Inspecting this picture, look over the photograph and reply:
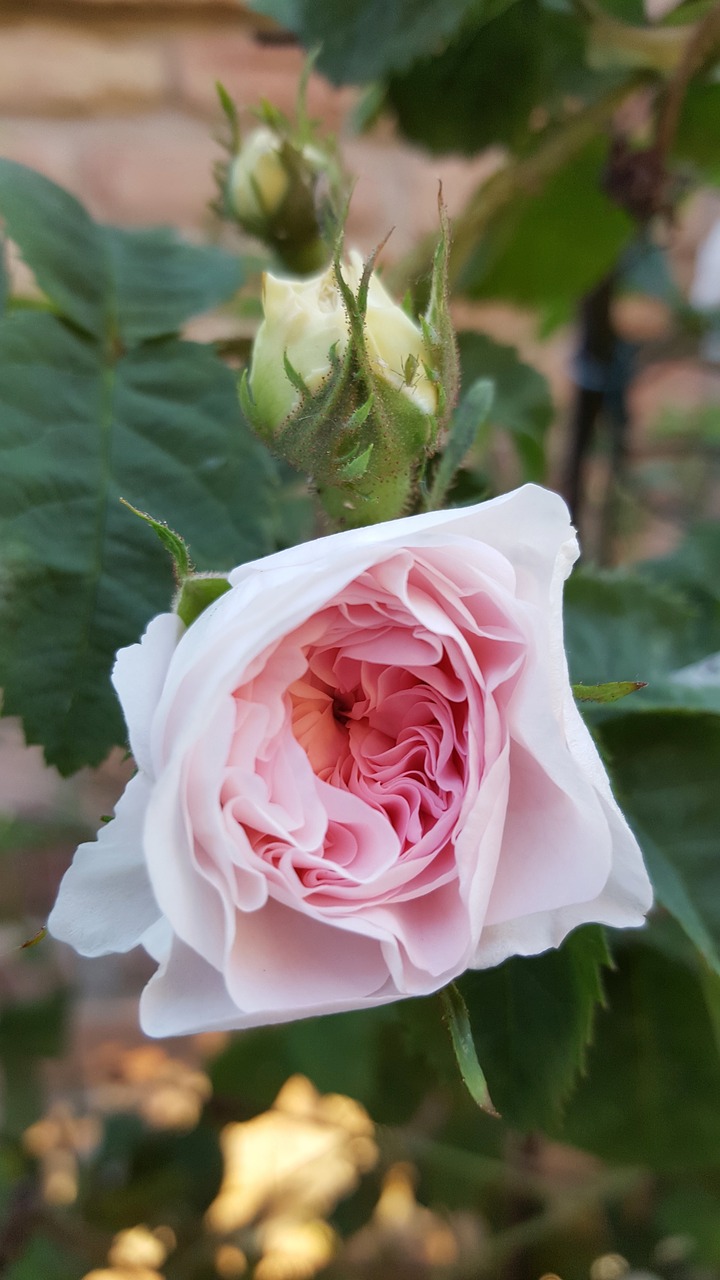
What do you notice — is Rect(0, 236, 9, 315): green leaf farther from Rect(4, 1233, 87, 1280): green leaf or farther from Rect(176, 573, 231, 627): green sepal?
Rect(4, 1233, 87, 1280): green leaf

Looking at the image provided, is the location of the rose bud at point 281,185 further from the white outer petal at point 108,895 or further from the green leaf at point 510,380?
the white outer petal at point 108,895

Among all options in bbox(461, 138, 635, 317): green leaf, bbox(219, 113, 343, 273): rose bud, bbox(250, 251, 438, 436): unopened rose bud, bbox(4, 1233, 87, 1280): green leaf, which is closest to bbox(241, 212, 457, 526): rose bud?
bbox(250, 251, 438, 436): unopened rose bud

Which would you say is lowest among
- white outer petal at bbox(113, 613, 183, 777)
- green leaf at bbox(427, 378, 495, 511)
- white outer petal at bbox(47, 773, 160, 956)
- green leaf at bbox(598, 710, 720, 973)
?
green leaf at bbox(598, 710, 720, 973)

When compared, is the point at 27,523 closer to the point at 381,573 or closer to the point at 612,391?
the point at 381,573

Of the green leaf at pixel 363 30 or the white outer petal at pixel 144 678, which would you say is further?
the green leaf at pixel 363 30

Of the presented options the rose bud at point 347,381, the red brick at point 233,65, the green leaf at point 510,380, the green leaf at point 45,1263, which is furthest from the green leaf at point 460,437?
the red brick at point 233,65

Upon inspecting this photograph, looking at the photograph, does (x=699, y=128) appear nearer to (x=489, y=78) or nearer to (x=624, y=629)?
(x=489, y=78)
